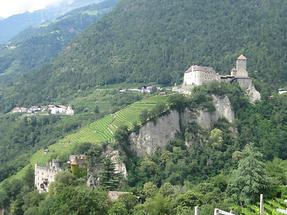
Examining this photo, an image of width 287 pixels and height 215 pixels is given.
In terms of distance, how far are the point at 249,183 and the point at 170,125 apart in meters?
34.7

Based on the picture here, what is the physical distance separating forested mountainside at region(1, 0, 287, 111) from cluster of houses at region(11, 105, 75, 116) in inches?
262

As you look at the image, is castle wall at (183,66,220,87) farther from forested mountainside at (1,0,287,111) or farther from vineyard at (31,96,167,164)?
forested mountainside at (1,0,287,111)

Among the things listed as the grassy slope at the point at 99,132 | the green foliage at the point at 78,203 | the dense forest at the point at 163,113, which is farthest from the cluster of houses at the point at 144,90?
the green foliage at the point at 78,203

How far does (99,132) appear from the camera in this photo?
7788 cm

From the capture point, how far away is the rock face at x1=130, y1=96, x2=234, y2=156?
7356 centimetres

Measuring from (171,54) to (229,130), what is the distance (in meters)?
57.6

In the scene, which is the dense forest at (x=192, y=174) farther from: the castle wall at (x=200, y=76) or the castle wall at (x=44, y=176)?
the castle wall at (x=200, y=76)

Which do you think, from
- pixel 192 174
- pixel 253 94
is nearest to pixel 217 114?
pixel 253 94

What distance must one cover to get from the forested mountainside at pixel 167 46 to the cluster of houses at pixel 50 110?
6.67 metres

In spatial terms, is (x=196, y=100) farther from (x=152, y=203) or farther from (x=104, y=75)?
(x=104, y=75)

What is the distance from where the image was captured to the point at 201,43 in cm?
13575

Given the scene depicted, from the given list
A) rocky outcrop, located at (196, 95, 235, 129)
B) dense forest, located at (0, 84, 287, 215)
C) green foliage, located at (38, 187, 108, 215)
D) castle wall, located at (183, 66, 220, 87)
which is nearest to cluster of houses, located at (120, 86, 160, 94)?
castle wall, located at (183, 66, 220, 87)

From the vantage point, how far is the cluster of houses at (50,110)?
365ft

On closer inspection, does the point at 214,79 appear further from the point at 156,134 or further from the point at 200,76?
the point at 156,134
